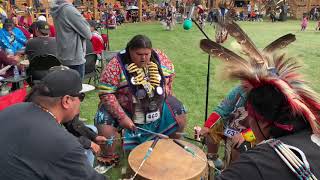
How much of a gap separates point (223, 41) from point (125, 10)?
24.5 meters

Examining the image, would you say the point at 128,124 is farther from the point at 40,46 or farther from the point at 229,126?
the point at 40,46

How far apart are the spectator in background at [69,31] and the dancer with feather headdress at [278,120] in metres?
3.24

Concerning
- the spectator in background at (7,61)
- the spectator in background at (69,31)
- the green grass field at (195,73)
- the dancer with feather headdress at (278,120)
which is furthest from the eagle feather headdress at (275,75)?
the spectator in background at (7,61)

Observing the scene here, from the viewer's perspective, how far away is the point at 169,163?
2.71m

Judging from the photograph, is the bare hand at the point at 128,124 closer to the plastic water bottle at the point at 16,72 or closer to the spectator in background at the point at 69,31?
the spectator in background at the point at 69,31

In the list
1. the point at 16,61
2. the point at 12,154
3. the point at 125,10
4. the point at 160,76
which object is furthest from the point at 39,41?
the point at 125,10

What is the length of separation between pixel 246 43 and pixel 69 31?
3.16m

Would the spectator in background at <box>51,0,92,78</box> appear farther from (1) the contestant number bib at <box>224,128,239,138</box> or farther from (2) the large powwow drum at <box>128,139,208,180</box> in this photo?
(1) the contestant number bib at <box>224,128,239,138</box>

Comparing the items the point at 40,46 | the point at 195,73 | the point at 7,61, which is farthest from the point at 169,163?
the point at 195,73

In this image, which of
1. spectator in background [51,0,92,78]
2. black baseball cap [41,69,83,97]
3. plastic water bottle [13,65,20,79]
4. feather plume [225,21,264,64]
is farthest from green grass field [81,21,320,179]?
plastic water bottle [13,65,20,79]

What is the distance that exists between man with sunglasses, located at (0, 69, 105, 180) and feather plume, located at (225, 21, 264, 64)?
48.0 inches

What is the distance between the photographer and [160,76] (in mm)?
4000

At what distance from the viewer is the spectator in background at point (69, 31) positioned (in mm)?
4699

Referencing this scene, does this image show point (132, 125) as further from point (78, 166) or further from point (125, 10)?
point (125, 10)
